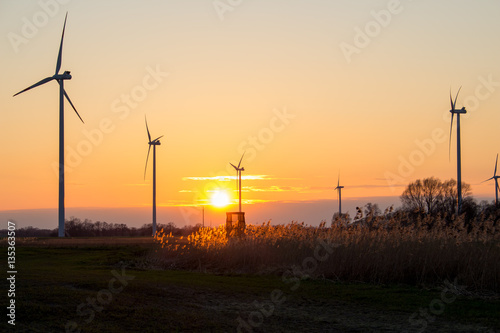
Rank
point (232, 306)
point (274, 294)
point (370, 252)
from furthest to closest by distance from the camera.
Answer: point (370, 252) → point (274, 294) → point (232, 306)

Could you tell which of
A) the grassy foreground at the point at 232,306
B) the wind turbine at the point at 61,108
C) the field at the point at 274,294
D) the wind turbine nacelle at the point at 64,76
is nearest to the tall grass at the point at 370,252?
the field at the point at 274,294

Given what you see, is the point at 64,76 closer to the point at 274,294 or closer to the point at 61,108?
the point at 61,108

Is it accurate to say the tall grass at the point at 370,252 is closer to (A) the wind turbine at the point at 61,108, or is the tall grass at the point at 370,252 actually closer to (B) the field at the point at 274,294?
(B) the field at the point at 274,294

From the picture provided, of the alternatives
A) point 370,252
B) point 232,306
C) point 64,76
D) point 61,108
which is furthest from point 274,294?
point 64,76

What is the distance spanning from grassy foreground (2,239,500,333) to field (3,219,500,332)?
21mm

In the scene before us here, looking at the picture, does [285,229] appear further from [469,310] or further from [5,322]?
[5,322]

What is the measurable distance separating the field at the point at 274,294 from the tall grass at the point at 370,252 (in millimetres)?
48

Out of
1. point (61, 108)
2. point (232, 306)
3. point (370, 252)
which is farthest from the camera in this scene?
point (61, 108)

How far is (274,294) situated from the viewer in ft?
46.3

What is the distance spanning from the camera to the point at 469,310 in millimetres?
12344

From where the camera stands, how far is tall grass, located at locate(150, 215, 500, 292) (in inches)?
634

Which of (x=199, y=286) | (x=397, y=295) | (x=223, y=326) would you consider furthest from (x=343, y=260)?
(x=223, y=326)

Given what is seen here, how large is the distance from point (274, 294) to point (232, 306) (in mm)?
1944

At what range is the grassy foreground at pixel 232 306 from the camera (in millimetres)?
10312
